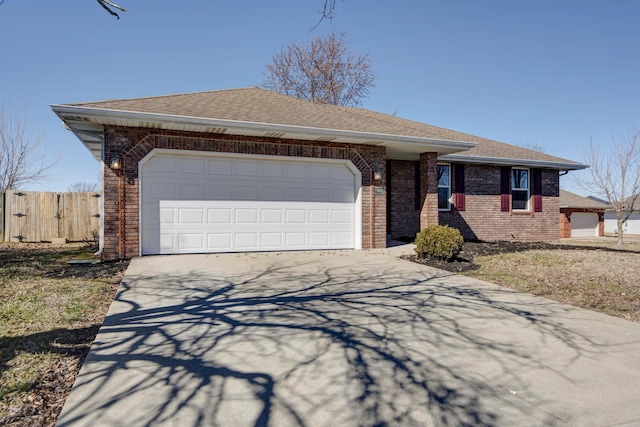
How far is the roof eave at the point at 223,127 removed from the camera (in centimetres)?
752

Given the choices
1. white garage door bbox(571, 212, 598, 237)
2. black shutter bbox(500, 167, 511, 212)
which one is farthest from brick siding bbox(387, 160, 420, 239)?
white garage door bbox(571, 212, 598, 237)

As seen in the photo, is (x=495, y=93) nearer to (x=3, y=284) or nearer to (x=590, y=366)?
(x=590, y=366)

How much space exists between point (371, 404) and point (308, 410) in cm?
43

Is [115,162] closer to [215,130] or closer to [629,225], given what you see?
[215,130]

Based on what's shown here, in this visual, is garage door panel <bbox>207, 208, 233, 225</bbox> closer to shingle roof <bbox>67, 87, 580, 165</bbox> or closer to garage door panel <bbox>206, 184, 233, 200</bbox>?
garage door panel <bbox>206, 184, 233, 200</bbox>

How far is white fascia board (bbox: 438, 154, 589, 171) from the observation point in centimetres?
1334

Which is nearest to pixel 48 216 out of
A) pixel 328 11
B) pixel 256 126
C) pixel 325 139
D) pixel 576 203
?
pixel 256 126

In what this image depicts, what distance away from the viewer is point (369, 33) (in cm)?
956

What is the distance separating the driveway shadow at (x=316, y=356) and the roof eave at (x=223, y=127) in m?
3.64

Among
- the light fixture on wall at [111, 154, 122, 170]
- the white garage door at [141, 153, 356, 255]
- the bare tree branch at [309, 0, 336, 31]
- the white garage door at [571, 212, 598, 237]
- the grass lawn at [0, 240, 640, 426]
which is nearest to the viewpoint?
the grass lawn at [0, 240, 640, 426]

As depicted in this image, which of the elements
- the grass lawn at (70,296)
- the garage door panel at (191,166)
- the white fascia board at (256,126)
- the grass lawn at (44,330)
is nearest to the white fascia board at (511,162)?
the white fascia board at (256,126)

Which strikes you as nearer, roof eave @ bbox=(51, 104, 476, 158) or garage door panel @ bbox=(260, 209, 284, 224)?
roof eave @ bbox=(51, 104, 476, 158)

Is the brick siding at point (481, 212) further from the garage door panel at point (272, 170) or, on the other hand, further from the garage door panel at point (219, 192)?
the garage door panel at point (219, 192)

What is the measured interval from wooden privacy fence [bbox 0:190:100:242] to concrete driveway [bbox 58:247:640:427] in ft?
31.8
